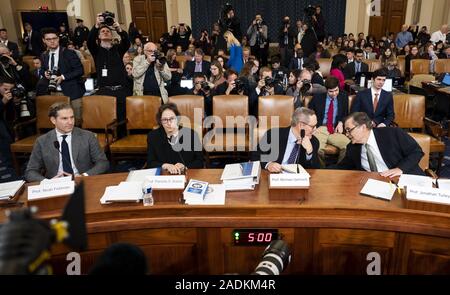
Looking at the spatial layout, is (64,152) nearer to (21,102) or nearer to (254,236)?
(254,236)

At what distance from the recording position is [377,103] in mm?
4332

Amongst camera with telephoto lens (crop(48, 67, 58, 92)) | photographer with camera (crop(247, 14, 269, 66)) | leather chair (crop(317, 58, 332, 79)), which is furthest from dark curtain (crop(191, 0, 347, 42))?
camera with telephoto lens (crop(48, 67, 58, 92))

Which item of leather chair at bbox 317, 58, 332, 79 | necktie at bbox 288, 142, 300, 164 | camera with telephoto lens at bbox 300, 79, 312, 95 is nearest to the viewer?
necktie at bbox 288, 142, 300, 164

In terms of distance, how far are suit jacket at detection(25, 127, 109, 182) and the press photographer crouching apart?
6.03 feet

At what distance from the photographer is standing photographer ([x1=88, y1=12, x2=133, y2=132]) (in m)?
4.80

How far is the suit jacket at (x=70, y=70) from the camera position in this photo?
181 inches

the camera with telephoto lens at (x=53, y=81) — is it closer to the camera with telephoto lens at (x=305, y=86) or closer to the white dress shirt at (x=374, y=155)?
the camera with telephoto lens at (x=305, y=86)

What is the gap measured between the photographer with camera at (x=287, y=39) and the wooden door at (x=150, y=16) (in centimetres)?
490

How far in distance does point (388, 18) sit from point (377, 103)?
9.29 meters

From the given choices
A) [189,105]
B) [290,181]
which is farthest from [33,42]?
[290,181]

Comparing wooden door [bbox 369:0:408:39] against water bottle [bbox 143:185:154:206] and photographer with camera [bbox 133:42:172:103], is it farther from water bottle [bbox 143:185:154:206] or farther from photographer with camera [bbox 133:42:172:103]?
water bottle [bbox 143:185:154:206]

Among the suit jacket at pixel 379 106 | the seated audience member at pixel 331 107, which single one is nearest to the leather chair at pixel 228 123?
the seated audience member at pixel 331 107
